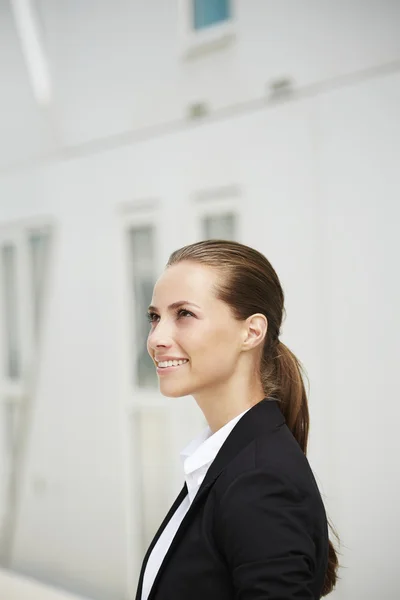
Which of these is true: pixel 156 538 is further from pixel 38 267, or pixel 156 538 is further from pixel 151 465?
pixel 38 267

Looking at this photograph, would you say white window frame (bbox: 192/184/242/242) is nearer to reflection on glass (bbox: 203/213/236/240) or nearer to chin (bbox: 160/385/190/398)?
reflection on glass (bbox: 203/213/236/240)

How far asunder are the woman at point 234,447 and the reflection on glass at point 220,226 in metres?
1.39

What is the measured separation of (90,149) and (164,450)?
5.19 feet

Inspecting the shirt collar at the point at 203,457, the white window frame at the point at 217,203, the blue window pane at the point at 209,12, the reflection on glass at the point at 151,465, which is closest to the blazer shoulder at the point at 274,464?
the shirt collar at the point at 203,457

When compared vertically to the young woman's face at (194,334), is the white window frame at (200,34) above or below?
above

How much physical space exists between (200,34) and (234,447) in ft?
7.04

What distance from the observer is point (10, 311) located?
12.2ft

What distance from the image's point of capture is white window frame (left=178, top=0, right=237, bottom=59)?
2598 mm

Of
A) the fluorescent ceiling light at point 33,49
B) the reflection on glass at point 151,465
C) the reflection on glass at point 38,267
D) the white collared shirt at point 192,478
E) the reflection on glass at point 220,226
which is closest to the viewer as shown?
the white collared shirt at point 192,478

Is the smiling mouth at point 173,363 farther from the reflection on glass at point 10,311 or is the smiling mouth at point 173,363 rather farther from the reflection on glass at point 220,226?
the reflection on glass at point 10,311

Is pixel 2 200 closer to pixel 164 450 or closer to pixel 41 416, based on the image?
pixel 41 416

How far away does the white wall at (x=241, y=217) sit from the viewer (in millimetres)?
2189

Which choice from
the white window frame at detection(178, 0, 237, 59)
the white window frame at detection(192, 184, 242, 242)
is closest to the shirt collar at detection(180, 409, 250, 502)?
the white window frame at detection(192, 184, 242, 242)

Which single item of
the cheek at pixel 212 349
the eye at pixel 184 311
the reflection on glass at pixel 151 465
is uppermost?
the eye at pixel 184 311
